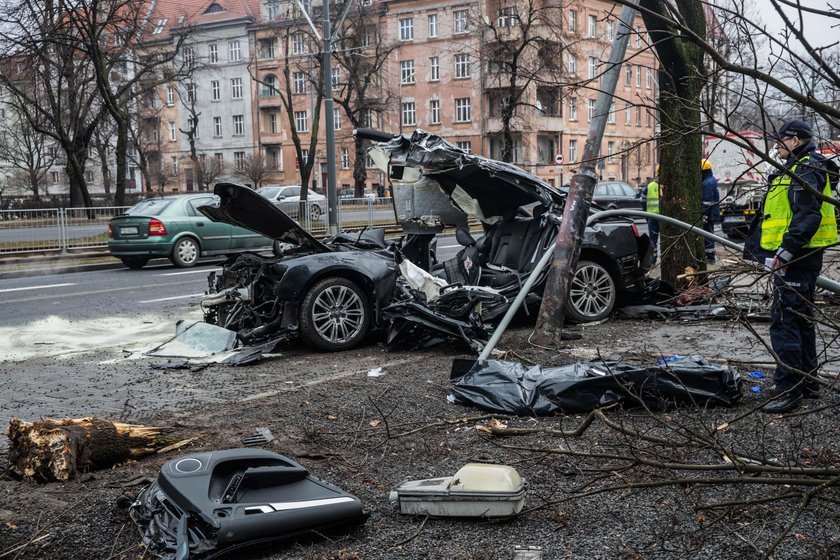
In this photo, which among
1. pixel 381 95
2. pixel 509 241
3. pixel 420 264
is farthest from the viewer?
pixel 381 95

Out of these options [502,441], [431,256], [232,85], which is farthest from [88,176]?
[502,441]

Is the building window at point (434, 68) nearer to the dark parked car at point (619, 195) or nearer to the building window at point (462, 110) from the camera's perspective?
the building window at point (462, 110)

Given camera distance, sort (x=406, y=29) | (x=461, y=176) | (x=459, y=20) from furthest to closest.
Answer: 1. (x=406, y=29)
2. (x=459, y=20)
3. (x=461, y=176)

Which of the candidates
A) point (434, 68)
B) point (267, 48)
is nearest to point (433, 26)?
point (434, 68)

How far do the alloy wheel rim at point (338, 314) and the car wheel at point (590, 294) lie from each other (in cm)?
242

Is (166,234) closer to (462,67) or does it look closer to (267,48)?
(462,67)

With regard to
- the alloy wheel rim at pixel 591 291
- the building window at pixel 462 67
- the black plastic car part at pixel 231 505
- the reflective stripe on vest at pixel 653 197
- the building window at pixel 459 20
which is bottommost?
the black plastic car part at pixel 231 505

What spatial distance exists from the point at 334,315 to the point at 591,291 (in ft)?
9.77

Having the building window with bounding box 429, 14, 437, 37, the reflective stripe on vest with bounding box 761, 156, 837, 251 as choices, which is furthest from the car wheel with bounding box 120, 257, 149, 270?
the building window with bounding box 429, 14, 437, 37

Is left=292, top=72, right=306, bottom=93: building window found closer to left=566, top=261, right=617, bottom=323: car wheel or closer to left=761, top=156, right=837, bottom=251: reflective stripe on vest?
left=566, top=261, right=617, bottom=323: car wheel

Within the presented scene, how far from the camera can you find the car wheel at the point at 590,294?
9461 mm

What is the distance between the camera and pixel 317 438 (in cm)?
521

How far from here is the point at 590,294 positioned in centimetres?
955

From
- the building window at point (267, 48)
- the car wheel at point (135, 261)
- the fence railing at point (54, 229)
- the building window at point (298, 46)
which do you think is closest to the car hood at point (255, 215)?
the car wheel at point (135, 261)
